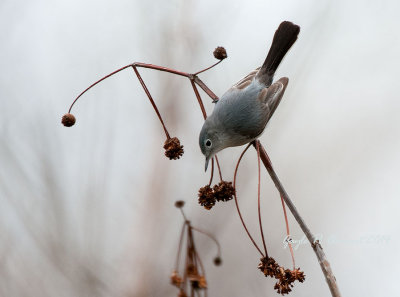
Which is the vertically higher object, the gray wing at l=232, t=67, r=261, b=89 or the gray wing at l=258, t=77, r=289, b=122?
the gray wing at l=232, t=67, r=261, b=89

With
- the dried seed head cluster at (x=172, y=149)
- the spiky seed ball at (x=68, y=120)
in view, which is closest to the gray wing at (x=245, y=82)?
the dried seed head cluster at (x=172, y=149)

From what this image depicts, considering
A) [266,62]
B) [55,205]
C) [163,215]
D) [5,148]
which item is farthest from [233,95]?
[5,148]

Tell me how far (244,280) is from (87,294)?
42.4 inches

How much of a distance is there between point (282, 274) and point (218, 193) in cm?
34

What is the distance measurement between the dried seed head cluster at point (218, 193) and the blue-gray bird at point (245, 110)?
0.56m

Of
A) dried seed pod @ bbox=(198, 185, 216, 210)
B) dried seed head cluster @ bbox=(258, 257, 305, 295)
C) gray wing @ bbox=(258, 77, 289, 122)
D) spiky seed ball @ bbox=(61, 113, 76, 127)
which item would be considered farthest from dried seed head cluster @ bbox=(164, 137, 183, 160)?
gray wing @ bbox=(258, 77, 289, 122)

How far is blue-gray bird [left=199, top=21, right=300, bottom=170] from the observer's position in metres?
2.25

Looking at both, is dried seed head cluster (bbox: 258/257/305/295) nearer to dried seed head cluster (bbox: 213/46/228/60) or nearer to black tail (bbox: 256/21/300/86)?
dried seed head cluster (bbox: 213/46/228/60)

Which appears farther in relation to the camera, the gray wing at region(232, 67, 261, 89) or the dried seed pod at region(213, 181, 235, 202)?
the gray wing at region(232, 67, 261, 89)

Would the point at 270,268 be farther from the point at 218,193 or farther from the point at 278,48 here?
the point at 278,48

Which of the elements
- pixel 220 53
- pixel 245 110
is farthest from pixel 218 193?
pixel 245 110

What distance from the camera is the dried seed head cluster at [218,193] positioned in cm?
165

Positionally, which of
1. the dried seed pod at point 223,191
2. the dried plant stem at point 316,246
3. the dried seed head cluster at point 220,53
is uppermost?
the dried seed head cluster at point 220,53

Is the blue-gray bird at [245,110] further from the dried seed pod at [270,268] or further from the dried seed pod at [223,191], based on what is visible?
the dried seed pod at [270,268]
